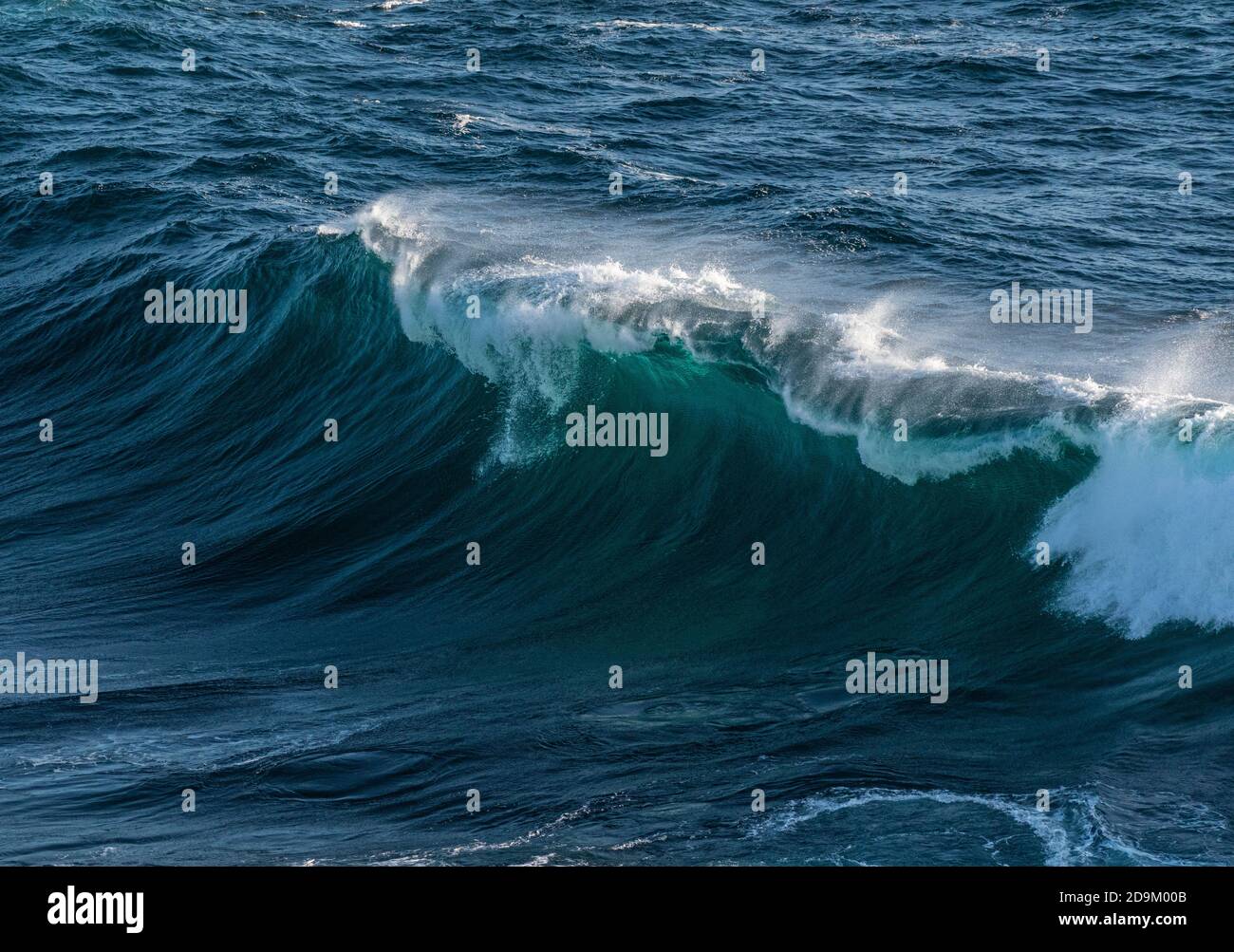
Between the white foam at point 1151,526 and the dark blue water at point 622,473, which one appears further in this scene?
the white foam at point 1151,526

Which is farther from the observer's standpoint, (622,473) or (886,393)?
(622,473)

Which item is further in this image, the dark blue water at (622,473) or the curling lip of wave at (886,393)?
the curling lip of wave at (886,393)

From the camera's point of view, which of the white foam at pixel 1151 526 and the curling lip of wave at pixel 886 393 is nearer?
the white foam at pixel 1151 526

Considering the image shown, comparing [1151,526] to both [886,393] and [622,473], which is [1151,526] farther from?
[622,473]

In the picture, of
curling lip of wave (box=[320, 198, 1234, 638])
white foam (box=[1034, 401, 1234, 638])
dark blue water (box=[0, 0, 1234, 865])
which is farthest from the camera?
curling lip of wave (box=[320, 198, 1234, 638])

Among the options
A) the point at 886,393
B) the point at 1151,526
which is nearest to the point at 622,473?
the point at 886,393

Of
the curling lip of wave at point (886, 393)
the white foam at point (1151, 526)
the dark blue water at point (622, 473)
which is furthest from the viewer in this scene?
the curling lip of wave at point (886, 393)

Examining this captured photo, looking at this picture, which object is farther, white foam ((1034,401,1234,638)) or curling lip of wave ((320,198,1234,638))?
curling lip of wave ((320,198,1234,638))

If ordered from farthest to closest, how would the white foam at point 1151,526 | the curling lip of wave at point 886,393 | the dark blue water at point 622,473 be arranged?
the curling lip of wave at point 886,393, the white foam at point 1151,526, the dark blue water at point 622,473

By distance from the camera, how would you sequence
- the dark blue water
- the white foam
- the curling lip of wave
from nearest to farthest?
the dark blue water, the white foam, the curling lip of wave
